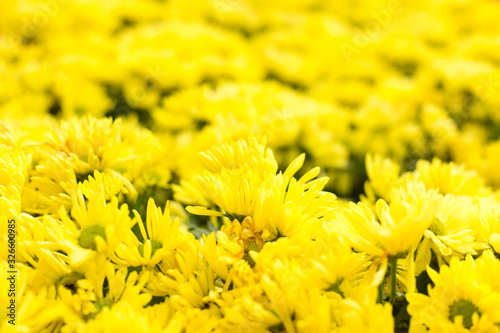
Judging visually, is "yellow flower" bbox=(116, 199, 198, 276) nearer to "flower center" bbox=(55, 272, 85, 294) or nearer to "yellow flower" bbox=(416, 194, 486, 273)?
"flower center" bbox=(55, 272, 85, 294)

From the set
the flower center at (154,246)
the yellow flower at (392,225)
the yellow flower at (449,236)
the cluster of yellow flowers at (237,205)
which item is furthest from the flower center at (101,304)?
the yellow flower at (449,236)

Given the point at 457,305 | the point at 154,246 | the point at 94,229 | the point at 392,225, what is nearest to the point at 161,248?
the point at 154,246

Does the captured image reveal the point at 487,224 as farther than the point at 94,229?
Yes

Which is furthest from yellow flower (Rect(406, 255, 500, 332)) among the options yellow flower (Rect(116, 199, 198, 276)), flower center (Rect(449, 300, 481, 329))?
yellow flower (Rect(116, 199, 198, 276))

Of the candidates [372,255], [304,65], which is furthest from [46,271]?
[304,65]

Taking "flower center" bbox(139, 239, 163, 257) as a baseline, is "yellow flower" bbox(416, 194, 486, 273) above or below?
above

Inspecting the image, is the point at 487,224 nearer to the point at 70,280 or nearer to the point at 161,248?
the point at 161,248

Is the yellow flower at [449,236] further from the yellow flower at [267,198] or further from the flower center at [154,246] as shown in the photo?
the flower center at [154,246]

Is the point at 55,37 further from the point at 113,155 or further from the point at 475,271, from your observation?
the point at 475,271
